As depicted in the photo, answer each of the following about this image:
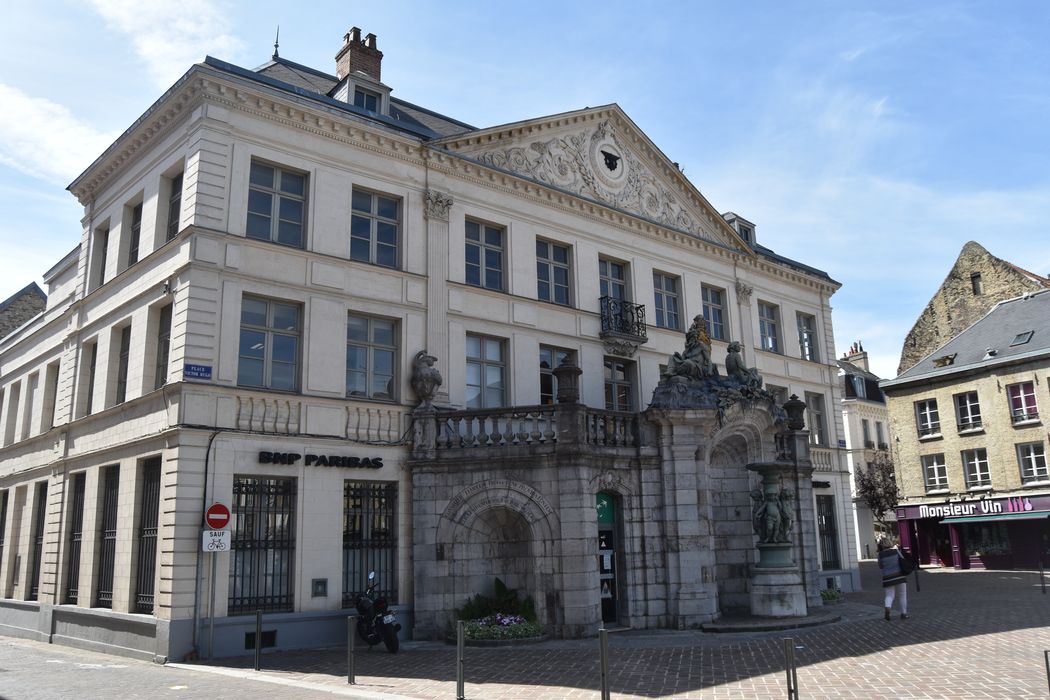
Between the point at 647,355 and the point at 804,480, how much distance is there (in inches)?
217

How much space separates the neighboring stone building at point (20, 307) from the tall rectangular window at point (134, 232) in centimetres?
1693

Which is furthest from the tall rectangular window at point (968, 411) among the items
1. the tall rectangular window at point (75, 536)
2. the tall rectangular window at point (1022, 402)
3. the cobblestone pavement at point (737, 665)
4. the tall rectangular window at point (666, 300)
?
the tall rectangular window at point (75, 536)

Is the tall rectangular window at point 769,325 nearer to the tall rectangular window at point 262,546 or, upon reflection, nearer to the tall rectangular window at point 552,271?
the tall rectangular window at point 552,271

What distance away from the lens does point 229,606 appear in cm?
1564

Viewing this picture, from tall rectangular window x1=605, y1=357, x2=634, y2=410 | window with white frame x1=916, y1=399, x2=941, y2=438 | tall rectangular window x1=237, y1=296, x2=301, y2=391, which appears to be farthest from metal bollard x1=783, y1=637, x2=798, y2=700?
window with white frame x1=916, y1=399, x2=941, y2=438

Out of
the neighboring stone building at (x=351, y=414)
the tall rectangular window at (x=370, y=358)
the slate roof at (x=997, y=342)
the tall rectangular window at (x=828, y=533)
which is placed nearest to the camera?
the neighboring stone building at (x=351, y=414)

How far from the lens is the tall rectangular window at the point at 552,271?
22453 millimetres

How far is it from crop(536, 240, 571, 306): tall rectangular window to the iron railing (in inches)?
46.7

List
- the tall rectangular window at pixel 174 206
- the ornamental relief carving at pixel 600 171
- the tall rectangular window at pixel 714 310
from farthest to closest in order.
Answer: the tall rectangular window at pixel 714 310, the ornamental relief carving at pixel 600 171, the tall rectangular window at pixel 174 206

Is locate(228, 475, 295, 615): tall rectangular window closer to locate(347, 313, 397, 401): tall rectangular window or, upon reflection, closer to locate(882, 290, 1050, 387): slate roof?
locate(347, 313, 397, 401): tall rectangular window

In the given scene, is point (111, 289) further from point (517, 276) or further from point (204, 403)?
point (517, 276)

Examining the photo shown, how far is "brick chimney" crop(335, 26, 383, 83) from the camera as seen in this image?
929 inches

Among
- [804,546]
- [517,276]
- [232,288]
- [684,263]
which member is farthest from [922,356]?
[232,288]

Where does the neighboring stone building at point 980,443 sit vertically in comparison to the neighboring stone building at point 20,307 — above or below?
below
